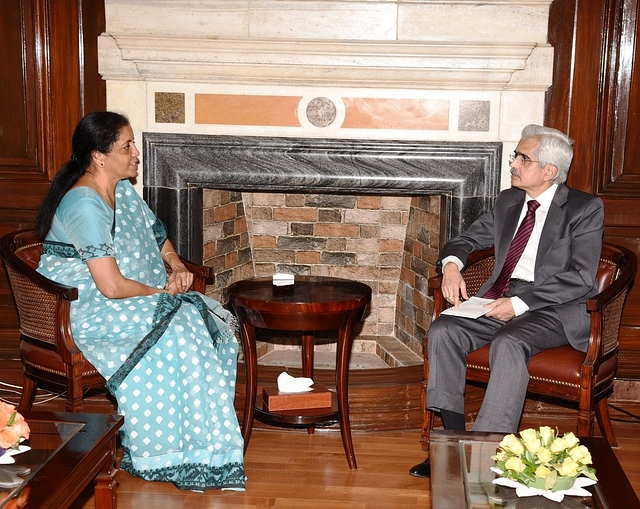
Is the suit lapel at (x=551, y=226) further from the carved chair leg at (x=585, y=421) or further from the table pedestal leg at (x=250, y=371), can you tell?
the table pedestal leg at (x=250, y=371)

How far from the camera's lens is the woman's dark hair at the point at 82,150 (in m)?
3.40

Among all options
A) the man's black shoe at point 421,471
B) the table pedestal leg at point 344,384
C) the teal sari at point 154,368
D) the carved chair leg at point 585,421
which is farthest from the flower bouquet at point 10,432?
the carved chair leg at point 585,421

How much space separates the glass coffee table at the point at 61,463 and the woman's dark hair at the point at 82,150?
996mm

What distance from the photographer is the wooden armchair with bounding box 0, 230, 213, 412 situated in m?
3.29

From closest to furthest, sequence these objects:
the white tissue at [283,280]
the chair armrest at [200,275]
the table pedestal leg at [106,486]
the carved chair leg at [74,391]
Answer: the table pedestal leg at [106,486] < the carved chair leg at [74,391] < the white tissue at [283,280] < the chair armrest at [200,275]

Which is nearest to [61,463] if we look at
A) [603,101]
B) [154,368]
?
[154,368]

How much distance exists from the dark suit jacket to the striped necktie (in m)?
0.02

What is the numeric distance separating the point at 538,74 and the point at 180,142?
169cm

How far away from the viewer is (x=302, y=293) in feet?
11.4

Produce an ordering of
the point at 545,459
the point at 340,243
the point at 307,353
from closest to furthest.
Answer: the point at 545,459 → the point at 307,353 → the point at 340,243

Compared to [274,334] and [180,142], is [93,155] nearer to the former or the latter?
[180,142]

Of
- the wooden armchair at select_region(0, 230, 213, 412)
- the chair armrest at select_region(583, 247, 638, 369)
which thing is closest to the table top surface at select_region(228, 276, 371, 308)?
the wooden armchair at select_region(0, 230, 213, 412)

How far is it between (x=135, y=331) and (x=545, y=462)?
1.72 meters

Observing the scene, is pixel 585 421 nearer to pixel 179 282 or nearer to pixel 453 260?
pixel 453 260
